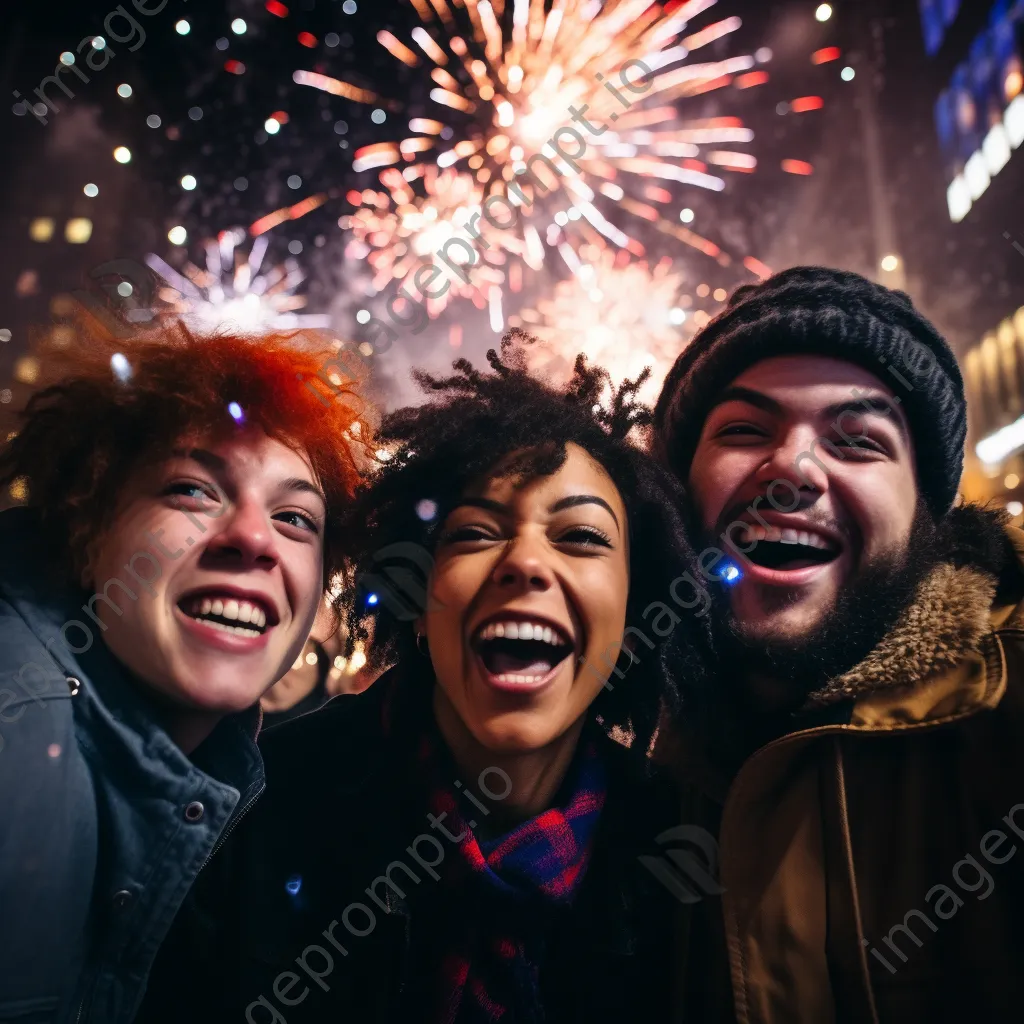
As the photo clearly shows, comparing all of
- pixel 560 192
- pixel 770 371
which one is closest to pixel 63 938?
pixel 770 371

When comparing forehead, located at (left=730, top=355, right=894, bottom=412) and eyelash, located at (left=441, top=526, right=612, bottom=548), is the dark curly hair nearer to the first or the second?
eyelash, located at (left=441, top=526, right=612, bottom=548)

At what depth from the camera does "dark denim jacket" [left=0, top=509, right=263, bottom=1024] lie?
50.8 inches

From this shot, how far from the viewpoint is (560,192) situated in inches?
326

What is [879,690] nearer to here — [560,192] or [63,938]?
[63,938]

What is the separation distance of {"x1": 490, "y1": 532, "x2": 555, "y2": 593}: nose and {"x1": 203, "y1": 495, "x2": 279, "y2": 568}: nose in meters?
0.55

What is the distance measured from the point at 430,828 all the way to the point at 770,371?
1585 millimetres

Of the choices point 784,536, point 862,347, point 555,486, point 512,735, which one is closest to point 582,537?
point 555,486

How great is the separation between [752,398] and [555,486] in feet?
2.44

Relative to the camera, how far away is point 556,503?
5.45 feet

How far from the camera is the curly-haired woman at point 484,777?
154 cm

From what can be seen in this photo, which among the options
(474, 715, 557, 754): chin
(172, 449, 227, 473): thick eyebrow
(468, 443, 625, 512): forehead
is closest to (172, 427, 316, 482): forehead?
(172, 449, 227, 473): thick eyebrow

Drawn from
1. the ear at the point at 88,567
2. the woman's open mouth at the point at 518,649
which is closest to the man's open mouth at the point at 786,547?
the woman's open mouth at the point at 518,649

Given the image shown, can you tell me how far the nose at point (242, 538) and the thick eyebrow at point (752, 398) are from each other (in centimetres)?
138

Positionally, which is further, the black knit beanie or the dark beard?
the black knit beanie
